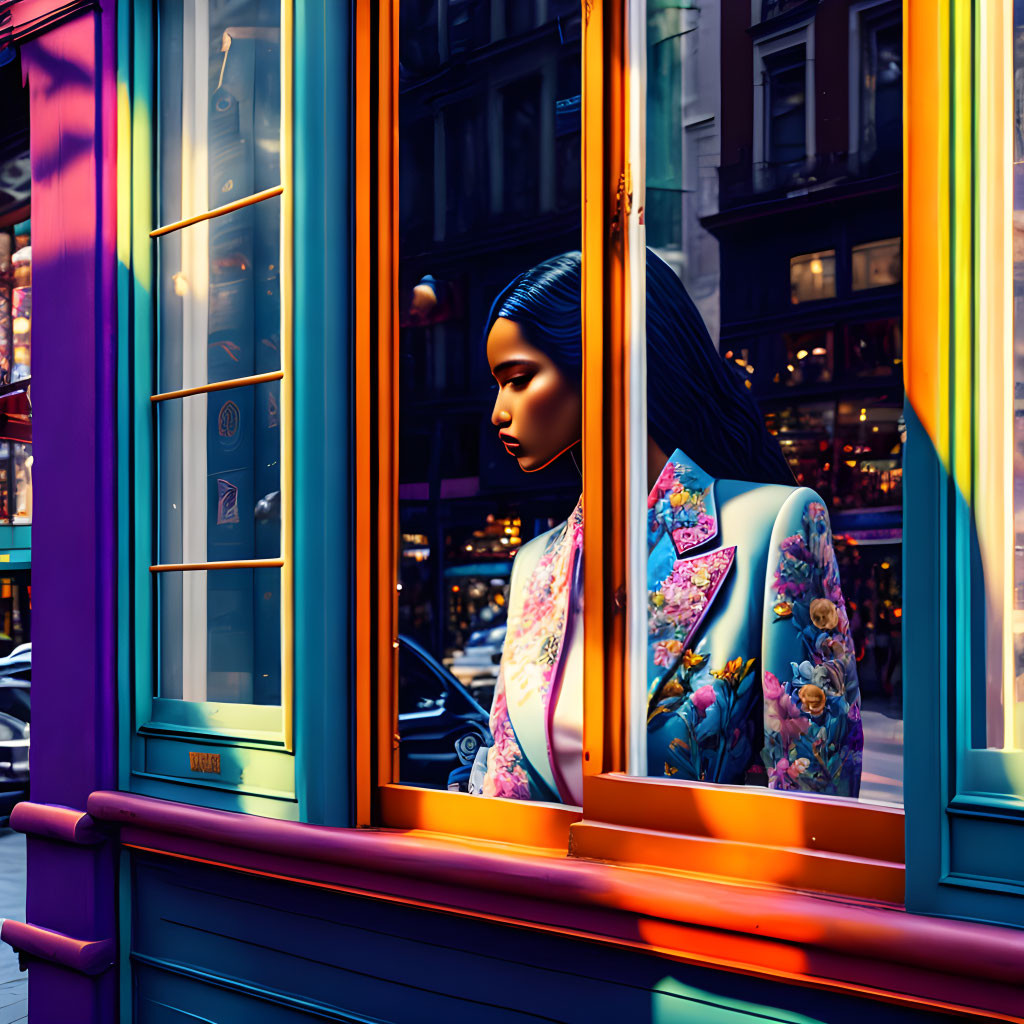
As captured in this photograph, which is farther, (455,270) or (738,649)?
(455,270)

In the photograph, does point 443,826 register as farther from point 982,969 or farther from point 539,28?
point 539,28

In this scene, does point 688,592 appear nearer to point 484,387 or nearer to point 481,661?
point 481,661

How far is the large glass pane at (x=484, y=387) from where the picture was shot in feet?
9.75

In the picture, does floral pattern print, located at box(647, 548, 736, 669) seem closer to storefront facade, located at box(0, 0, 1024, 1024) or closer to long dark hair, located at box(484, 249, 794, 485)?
storefront facade, located at box(0, 0, 1024, 1024)

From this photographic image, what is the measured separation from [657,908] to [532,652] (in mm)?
881

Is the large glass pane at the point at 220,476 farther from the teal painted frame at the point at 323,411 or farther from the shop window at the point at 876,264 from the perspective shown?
the shop window at the point at 876,264

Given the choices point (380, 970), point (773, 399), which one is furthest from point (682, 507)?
point (380, 970)

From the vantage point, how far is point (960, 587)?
1.98 meters

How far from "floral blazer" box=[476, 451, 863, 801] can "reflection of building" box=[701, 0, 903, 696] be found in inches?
3.6

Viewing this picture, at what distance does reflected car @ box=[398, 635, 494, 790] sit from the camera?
3107 millimetres

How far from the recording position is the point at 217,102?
3621 mm

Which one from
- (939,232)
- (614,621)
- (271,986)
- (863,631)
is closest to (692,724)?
(614,621)

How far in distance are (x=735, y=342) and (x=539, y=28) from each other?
44.8 inches

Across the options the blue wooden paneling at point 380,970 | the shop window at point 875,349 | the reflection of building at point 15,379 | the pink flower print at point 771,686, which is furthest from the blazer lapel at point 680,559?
the reflection of building at point 15,379
